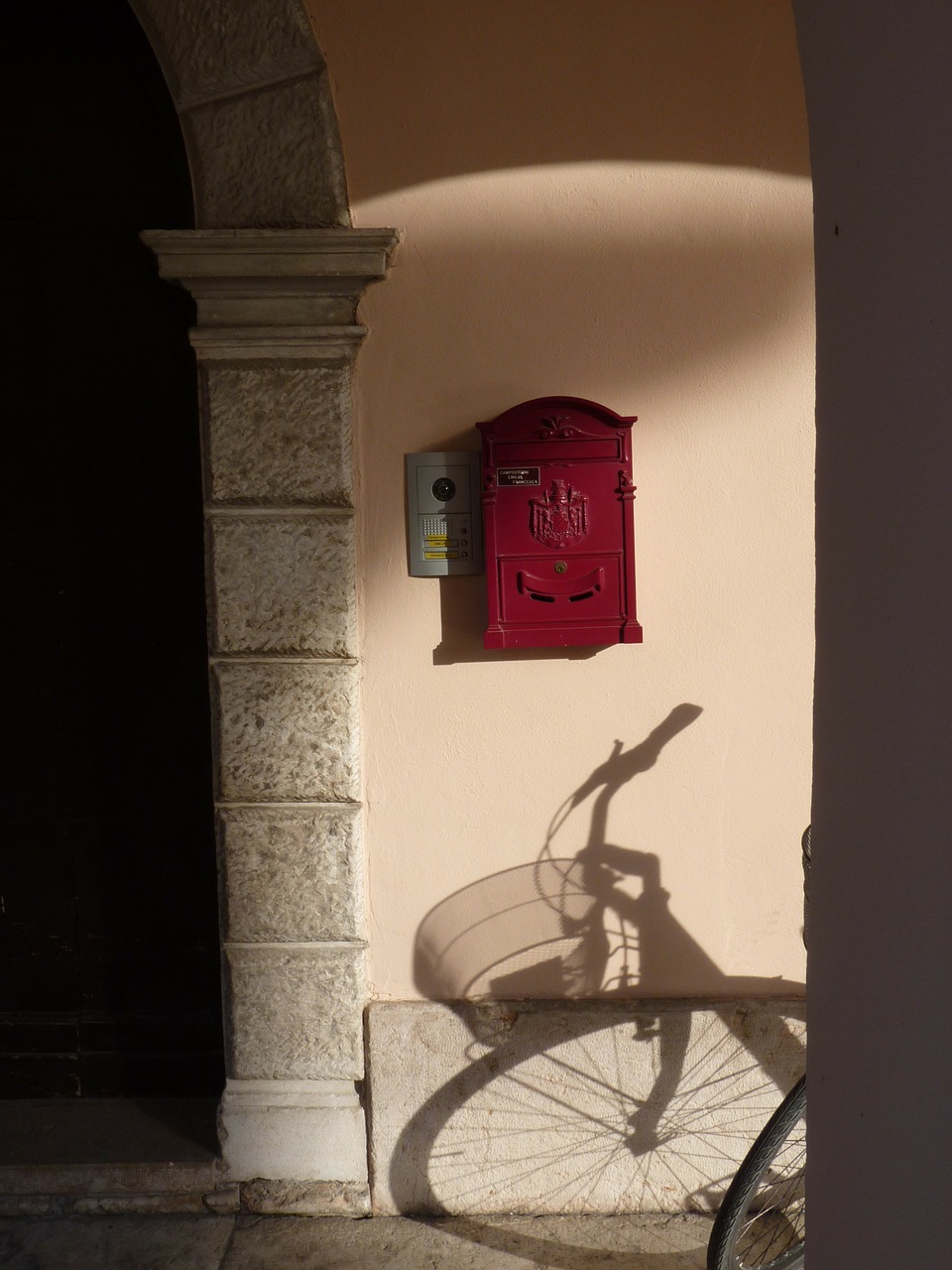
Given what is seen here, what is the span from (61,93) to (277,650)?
1.67 metres

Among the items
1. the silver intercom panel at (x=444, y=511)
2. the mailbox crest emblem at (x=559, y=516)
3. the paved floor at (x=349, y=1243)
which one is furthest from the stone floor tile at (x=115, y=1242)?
the mailbox crest emblem at (x=559, y=516)

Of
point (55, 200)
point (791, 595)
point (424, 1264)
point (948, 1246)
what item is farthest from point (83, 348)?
point (948, 1246)

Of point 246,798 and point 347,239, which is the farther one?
point 246,798

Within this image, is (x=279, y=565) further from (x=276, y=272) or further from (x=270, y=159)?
(x=270, y=159)

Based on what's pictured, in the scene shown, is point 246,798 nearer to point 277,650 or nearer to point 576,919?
point 277,650

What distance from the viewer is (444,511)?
2703mm

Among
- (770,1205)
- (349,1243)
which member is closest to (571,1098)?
(770,1205)

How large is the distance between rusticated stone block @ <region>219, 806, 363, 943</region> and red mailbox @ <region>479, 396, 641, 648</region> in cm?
68

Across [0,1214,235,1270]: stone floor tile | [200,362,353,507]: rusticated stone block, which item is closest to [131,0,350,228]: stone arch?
[200,362,353,507]: rusticated stone block

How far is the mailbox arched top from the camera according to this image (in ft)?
8.51

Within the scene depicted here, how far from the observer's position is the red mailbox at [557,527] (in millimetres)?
2605

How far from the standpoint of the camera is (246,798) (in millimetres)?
2734

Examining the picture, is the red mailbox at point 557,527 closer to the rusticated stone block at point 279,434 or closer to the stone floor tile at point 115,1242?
the rusticated stone block at point 279,434

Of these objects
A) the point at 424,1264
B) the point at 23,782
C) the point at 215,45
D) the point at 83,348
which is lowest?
the point at 424,1264
